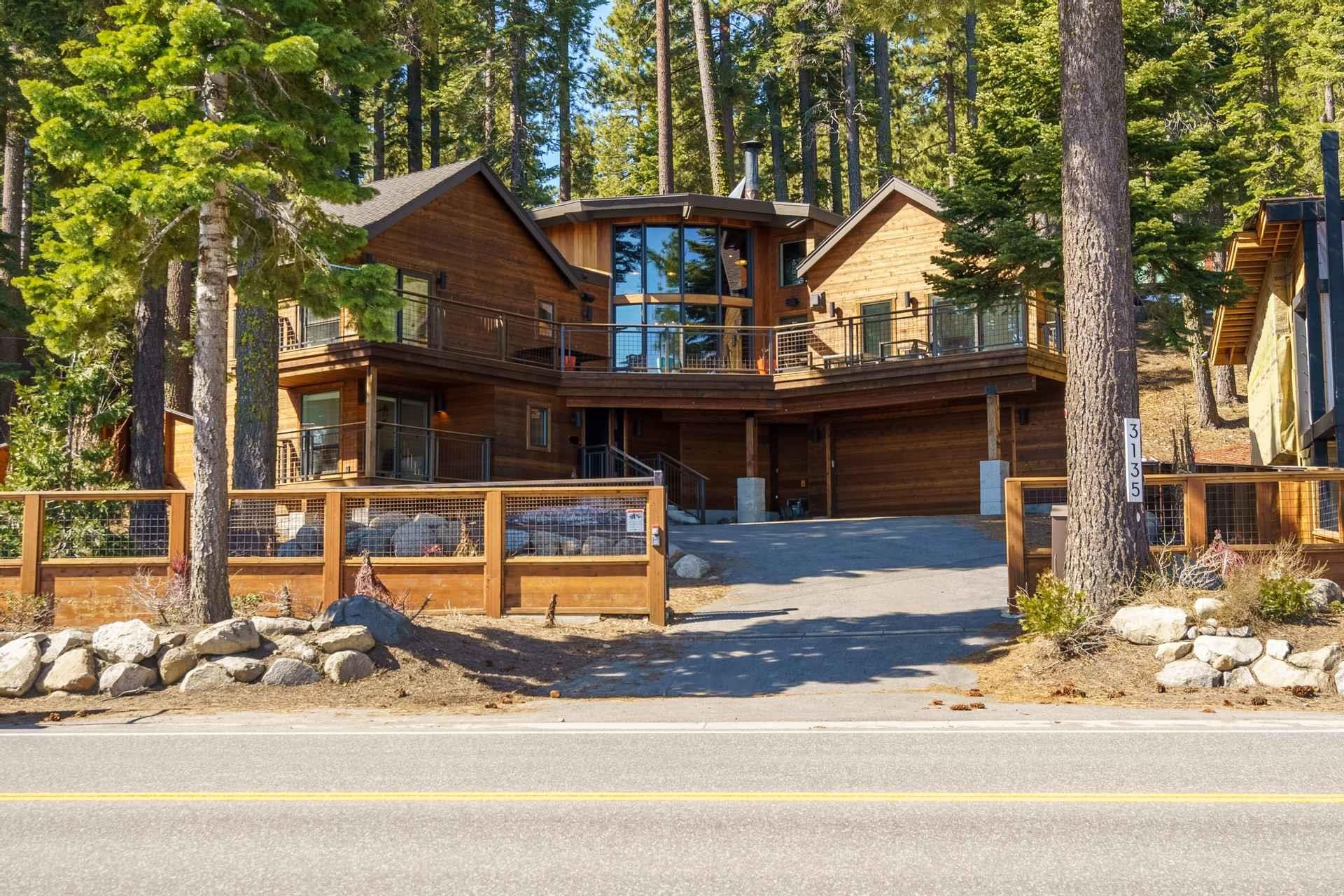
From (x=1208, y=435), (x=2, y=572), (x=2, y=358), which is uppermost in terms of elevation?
(x=2, y=358)

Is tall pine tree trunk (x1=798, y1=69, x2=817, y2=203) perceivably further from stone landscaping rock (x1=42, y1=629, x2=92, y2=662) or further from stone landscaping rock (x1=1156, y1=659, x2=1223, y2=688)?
stone landscaping rock (x1=42, y1=629, x2=92, y2=662)

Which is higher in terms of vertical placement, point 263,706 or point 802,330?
point 802,330

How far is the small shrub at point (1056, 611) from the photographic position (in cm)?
1183

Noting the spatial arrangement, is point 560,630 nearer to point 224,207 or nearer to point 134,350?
point 224,207

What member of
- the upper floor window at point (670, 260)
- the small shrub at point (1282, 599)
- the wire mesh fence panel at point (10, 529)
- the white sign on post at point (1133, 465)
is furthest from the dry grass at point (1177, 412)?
the wire mesh fence panel at point (10, 529)

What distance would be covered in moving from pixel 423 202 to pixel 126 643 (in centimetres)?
1734

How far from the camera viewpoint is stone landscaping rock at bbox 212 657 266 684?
11.4m

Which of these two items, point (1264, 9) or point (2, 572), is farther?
point (1264, 9)

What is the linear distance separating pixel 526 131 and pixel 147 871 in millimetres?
42080

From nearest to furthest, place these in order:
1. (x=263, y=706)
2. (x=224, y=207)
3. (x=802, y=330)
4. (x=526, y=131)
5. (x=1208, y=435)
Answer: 1. (x=263, y=706)
2. (x=224, y=207)
3. (x=802, y=330)
4. (x=1208, y=435)
5. (x=526, y=131)

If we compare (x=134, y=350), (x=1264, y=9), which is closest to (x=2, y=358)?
(x=134, y=350)

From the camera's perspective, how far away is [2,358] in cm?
3164

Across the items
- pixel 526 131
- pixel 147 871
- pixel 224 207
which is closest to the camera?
pixel 147 871

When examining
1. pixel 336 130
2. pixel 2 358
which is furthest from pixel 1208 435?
pixel 2 358
